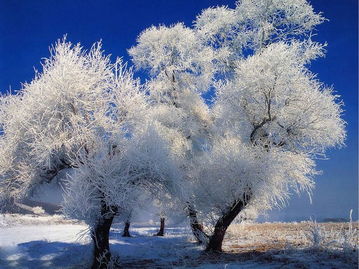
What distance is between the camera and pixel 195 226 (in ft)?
52.2

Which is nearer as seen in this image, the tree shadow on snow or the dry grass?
the tree shadow on snow

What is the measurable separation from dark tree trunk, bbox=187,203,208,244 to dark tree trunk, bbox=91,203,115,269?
151 inches

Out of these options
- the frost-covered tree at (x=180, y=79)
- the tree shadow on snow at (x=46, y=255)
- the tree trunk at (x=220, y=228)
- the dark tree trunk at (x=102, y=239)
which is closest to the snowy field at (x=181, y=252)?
the tree shadow on snow at (x=46, y=255)


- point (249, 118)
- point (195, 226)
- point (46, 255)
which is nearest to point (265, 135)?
point (249, 118)

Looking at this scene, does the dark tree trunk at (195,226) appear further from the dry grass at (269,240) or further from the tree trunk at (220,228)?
the dry grass at (269,240)

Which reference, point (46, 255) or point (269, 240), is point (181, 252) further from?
point (46, 255)

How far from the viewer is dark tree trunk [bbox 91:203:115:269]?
11.5m

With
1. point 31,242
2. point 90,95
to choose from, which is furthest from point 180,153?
point 31,242

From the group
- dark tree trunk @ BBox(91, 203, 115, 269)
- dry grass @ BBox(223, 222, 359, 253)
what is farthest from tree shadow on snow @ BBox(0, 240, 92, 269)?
dry grass @ BBox(223, 222, 359, 253)

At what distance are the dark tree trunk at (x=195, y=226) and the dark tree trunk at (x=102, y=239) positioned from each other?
384 cm

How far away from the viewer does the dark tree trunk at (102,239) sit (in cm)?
1152

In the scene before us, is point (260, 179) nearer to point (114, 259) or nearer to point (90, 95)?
point (114, 259)

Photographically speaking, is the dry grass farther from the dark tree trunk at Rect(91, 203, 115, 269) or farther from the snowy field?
the dark tree trunk at Rect(91, 203, 115, 269)

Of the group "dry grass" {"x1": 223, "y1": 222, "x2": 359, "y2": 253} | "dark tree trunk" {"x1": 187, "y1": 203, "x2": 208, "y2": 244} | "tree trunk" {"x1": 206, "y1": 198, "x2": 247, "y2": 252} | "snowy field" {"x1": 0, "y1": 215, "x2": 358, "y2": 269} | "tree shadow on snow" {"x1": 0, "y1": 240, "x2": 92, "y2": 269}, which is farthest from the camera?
"dark tree trunk" {"x1": 187, "y1": 203, "x2": 208, "y2": 244}
